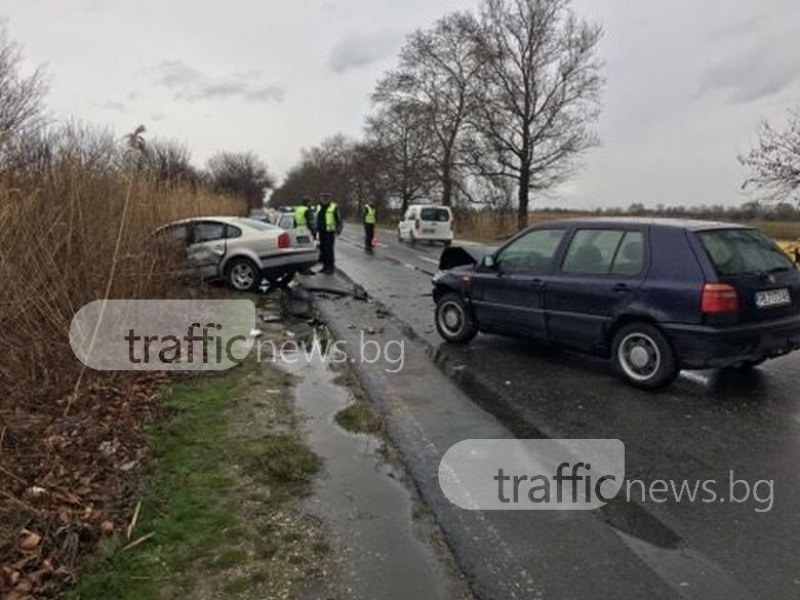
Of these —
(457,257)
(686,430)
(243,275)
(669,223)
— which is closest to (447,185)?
(243,275)

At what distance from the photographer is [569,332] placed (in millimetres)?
7676

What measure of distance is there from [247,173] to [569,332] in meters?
72.1

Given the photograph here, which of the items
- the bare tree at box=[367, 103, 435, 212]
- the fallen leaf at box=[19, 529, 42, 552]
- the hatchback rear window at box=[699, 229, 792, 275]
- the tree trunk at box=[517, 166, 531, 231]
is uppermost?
the bare tree at box=[367, 103, 435, 212]

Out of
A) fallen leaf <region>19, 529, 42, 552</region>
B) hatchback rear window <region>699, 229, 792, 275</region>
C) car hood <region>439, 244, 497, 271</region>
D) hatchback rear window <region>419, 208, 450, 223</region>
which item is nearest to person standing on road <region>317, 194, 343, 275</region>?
car hood <region>439, 244, 497, 271</region>

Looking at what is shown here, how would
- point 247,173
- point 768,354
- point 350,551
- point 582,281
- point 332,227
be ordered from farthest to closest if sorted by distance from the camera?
point 247,173, point 332,227, point 582,281, point 768,354, point 350,551

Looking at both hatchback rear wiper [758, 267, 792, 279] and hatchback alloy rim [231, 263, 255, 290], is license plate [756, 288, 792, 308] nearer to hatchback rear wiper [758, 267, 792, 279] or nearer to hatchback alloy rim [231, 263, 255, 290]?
hatchback rear wiper [758, 267, 792, 279]

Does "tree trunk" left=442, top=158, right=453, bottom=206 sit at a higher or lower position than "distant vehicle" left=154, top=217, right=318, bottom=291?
higher

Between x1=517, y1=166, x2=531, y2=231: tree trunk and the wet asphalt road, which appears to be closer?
the wet asphalt road

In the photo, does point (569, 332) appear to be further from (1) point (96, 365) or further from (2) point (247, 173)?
(2) point (247, 173)

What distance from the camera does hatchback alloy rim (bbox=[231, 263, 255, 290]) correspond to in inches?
571

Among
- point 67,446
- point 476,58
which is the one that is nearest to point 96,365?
point 67,446

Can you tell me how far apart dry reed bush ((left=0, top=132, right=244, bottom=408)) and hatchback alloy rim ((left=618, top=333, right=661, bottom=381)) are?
202 inches

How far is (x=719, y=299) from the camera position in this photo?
6.42 m

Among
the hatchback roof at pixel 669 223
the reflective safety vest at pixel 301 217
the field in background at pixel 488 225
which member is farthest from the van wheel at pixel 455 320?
the field in background at pixel 488 225
